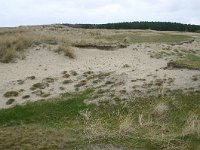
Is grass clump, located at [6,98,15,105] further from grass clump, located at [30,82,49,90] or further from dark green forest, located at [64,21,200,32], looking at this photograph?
dark green forest, located at [64,21,200,32]

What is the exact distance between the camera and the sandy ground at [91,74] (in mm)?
22219

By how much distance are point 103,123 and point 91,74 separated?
34.1 ft

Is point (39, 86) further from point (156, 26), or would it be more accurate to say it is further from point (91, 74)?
point (156, 26)

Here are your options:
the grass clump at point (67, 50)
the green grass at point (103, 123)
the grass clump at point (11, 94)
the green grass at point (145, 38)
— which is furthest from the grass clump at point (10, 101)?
the green grass at point (145, 38)

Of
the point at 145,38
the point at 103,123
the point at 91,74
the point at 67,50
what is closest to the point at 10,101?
the point at 91,74

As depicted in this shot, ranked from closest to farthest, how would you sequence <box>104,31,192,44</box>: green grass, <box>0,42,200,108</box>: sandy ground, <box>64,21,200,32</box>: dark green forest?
<box>0,42,200,108</box>: sandy ground, <box>104,31,192,44</box>: green grass, <box>64,21,200,32</box>: dark green forest

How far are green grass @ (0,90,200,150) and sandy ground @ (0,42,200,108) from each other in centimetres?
119

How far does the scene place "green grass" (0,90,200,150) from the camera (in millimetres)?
13242

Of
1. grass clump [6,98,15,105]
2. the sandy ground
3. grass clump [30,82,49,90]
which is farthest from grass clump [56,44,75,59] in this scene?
grass clump [6,98,15,105]

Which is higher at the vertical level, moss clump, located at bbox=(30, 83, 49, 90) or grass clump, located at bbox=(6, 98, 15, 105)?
moss clump, located at bbox=(30, 83, 49, 90)

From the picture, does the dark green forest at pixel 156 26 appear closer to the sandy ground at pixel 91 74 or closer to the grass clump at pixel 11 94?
the sandy ground at pixel 91 74

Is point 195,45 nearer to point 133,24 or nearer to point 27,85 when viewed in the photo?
point 27,85

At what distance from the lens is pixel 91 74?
27109 millimetres

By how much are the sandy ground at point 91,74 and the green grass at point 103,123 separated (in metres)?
1.19
